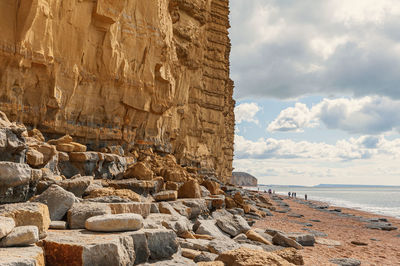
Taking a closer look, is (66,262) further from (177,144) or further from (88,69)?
(177,144)

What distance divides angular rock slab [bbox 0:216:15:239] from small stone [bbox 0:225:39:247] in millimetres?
51

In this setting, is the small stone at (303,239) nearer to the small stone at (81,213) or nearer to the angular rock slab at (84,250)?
the small stone at (81,213)

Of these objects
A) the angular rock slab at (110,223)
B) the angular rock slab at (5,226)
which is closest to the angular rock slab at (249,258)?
the angular rock slab at (110,223)

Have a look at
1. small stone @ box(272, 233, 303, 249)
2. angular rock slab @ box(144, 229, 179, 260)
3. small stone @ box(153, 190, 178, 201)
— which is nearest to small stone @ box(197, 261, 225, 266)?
angular rock slab @ box(144, 229, 179, 260)

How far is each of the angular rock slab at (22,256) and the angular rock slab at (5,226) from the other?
0.16m

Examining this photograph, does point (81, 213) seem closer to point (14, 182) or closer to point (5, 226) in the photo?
point (14, 182)

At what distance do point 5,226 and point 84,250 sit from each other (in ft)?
2.83

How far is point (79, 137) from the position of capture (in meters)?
13.6

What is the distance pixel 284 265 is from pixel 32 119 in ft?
34.0

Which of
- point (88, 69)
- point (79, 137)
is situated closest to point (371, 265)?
point (79, 137)

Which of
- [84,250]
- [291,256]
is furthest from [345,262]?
[84,250]

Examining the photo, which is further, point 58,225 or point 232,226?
point 232,226

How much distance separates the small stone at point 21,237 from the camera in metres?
3.43

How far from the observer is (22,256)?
10.3ft
